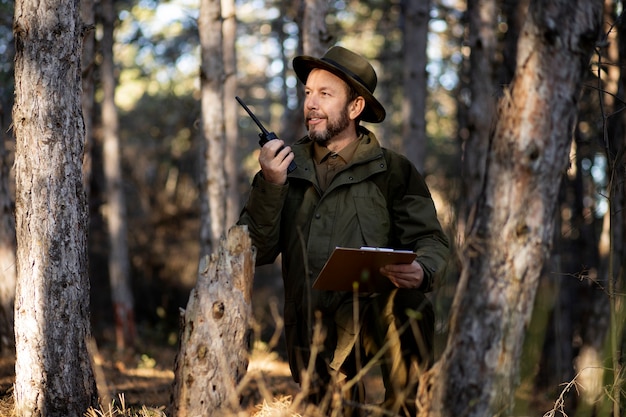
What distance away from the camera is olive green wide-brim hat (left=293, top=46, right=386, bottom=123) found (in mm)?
4574

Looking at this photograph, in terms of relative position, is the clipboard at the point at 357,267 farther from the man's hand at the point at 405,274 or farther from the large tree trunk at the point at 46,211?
the large tree trunk at the point at 46,211

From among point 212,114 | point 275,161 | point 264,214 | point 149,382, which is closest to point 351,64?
point 275,161

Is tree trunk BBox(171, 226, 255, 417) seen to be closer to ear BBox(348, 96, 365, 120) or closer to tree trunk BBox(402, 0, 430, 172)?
ear BBox(348, 96, 365, 120)

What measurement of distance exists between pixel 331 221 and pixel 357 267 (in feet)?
1.62

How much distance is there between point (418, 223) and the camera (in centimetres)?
445

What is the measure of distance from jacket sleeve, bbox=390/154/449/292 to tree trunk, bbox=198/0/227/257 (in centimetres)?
565

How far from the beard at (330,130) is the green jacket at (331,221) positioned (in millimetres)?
122

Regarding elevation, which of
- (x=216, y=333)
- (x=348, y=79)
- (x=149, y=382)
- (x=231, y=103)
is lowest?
(x=149, y=382)

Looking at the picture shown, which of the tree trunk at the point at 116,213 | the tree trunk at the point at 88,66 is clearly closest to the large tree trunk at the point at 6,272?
the tree trunk at the point at 88,66

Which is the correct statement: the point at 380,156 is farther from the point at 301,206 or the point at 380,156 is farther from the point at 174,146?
the point at 174,146

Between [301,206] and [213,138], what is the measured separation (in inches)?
224

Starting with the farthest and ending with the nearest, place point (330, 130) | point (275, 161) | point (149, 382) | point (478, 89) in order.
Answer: point (478, 89) < point (149, 382) < point (330, 130) < point (275, 161)

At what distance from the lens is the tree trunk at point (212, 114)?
32.4 feet

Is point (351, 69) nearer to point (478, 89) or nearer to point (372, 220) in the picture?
point (372, 220)
